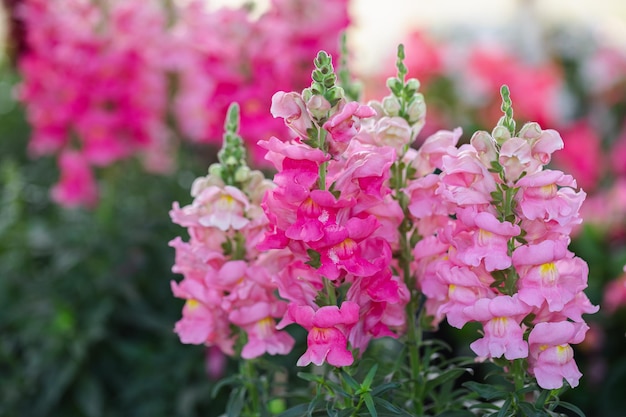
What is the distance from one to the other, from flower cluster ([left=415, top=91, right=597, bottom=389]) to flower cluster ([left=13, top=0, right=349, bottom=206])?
1.23m

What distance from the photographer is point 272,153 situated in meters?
1.31

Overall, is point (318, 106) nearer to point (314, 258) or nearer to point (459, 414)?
point (314, 258)

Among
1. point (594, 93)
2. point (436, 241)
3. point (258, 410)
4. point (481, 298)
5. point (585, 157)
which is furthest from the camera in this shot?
point (594, 93)

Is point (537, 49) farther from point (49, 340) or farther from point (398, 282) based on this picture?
point (398, 282)

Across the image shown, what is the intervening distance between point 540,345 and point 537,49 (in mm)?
4629

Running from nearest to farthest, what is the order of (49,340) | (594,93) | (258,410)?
(258,410)
(49,340)
(594,93)

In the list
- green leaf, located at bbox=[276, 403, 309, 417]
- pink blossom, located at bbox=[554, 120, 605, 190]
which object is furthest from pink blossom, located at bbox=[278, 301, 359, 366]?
pink blossom, located at bbox=[554, 120, 605, 190]

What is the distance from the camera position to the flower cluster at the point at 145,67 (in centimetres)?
249

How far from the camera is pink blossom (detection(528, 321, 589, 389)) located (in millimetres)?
1240

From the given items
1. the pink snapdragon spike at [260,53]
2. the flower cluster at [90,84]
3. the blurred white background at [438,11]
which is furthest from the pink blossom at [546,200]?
the blurred white background at [438,11]

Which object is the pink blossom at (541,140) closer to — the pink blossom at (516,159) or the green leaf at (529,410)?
the pink blossom at (516,159)

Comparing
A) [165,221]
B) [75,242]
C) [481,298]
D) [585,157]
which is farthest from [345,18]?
[585,157]

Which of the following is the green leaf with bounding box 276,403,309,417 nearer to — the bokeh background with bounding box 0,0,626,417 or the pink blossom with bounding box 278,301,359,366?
the pink blossom with bounding box 278,301,359,366

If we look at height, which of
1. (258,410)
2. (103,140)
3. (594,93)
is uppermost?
(594,93)
